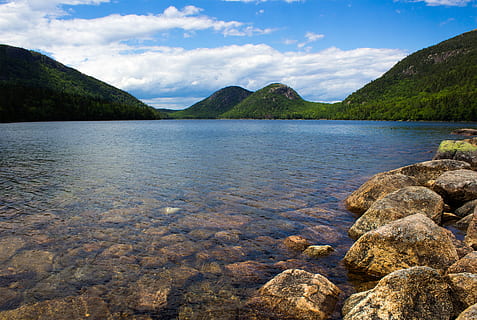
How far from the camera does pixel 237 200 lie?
16.1m

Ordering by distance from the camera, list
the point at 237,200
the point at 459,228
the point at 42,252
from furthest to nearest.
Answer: the point at 237,200 < the point at 459,228 < the point at 42,252

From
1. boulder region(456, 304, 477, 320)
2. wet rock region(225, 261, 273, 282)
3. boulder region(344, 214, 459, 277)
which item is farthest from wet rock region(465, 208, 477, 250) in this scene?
wet rock region(225, 261, 273, 282)

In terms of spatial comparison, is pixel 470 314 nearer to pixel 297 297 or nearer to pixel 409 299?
pixel 409 299

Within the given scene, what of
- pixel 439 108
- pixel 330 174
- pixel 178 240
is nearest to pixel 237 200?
pixel 178 240

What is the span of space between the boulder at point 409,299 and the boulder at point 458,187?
31.9 feet

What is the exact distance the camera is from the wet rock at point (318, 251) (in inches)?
378

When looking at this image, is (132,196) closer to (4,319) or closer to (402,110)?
(4,319)

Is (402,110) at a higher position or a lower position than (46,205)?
higher

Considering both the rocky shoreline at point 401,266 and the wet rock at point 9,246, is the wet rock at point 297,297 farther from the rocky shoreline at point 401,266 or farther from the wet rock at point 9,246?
the wet rock at point 9,246


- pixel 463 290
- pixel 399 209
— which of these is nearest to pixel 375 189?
pixel 399 209

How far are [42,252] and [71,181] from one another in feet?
38.4

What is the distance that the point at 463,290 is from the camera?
19.6ft

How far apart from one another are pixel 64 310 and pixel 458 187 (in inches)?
625

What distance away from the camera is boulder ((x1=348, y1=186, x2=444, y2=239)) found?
424 inches
